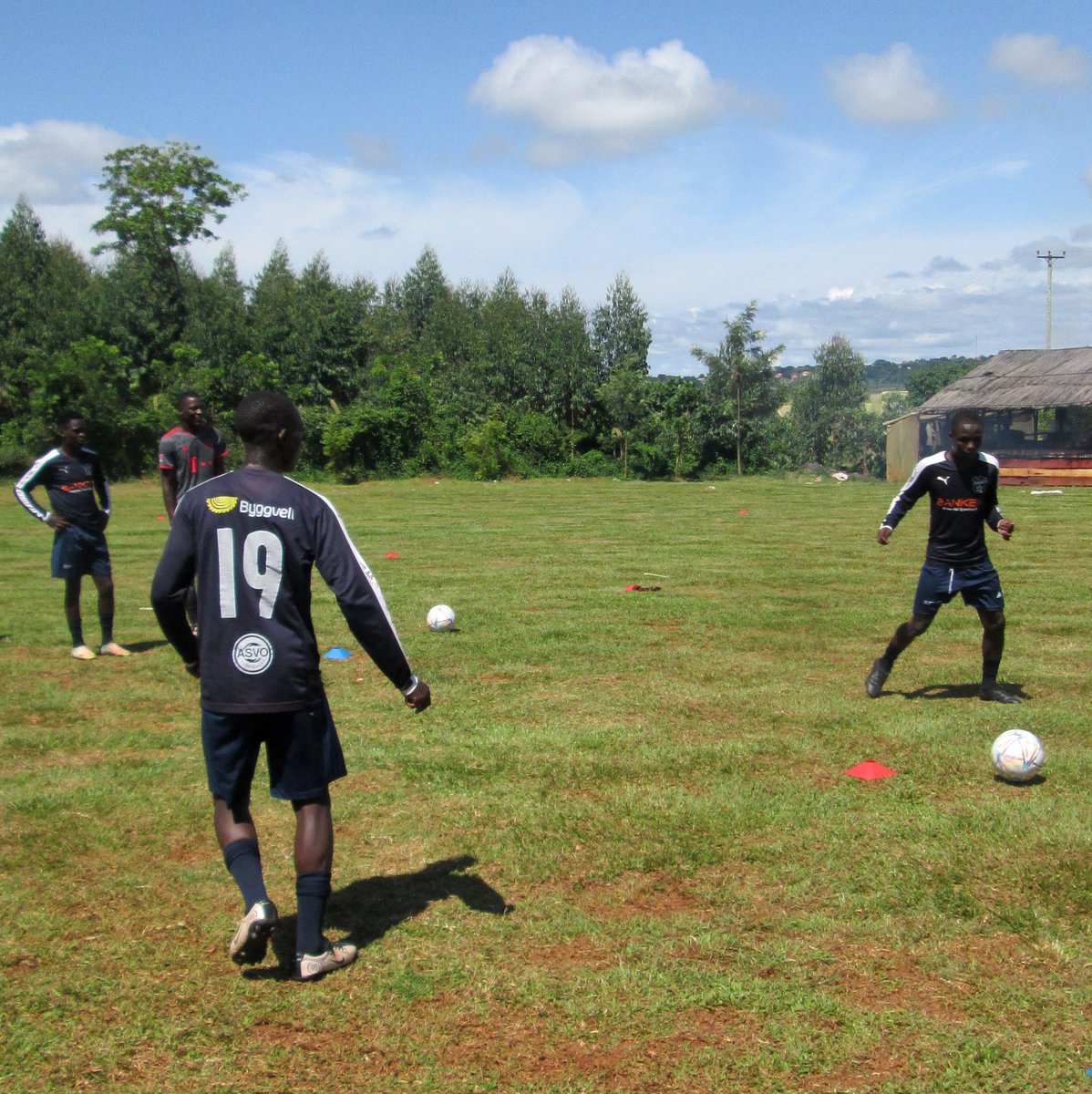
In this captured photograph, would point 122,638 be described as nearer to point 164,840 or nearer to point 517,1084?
point 164,840

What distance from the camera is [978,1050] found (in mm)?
3559

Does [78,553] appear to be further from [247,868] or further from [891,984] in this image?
[891,984]

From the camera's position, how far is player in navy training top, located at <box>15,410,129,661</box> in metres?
9.80

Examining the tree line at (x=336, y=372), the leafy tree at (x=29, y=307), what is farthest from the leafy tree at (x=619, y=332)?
the leafy tree at (x=29, y=307)

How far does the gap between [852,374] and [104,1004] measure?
259ft

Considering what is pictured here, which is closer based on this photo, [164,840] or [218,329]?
[164,840]

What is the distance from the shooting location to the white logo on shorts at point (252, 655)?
402 cm

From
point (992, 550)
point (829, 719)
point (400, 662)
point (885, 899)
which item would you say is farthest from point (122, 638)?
point (992, 550)

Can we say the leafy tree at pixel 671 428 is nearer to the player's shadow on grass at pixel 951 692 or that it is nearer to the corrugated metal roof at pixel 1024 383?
the corrugated metal roof at pixel 1024 383

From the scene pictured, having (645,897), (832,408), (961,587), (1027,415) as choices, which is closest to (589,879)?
(645,897)

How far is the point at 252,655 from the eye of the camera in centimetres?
402

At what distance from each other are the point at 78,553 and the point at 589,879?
6.78 m

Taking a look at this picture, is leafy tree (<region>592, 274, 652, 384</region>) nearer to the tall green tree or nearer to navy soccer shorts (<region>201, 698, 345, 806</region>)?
the tall green tree

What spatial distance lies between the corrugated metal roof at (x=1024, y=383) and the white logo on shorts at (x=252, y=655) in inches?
1618
